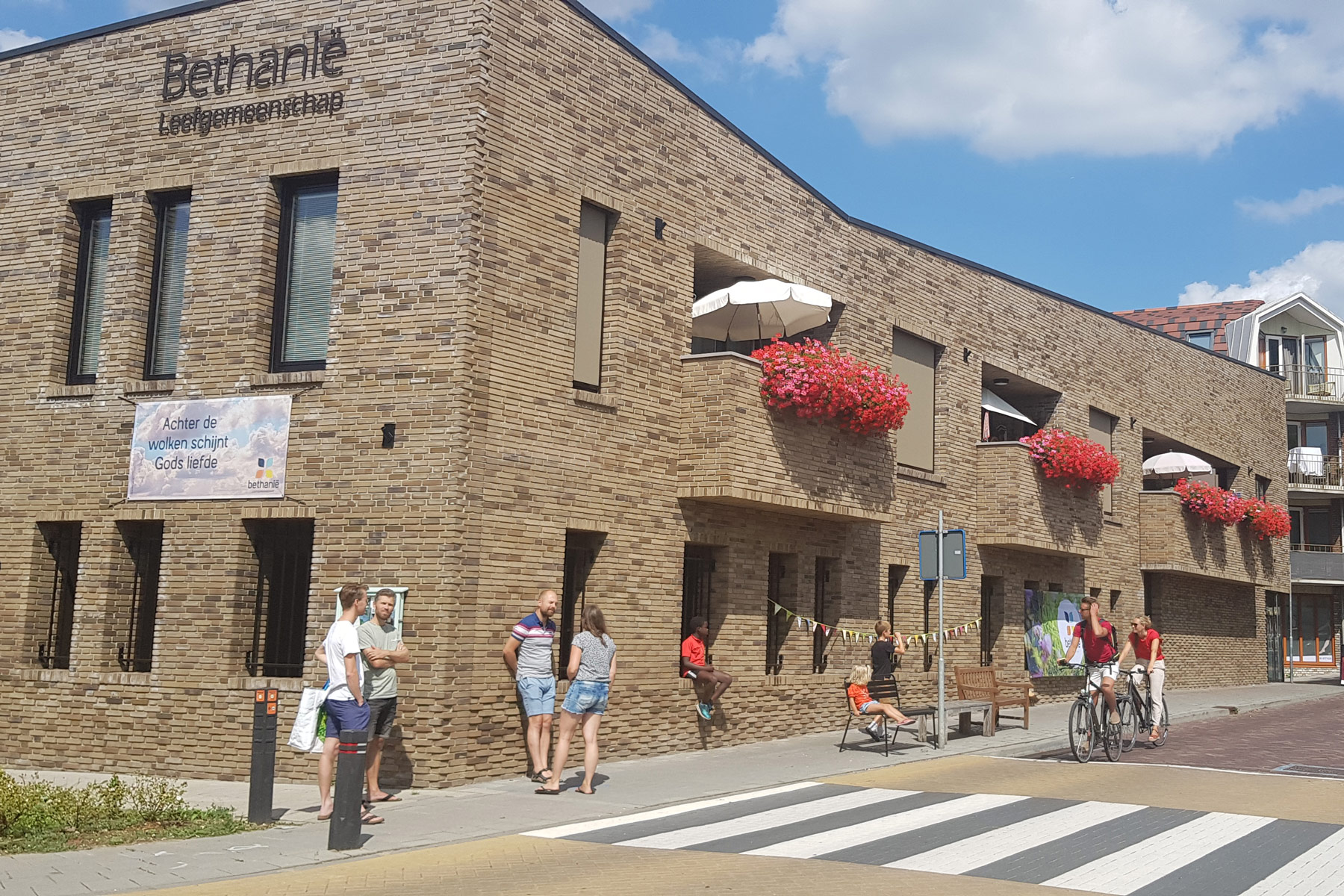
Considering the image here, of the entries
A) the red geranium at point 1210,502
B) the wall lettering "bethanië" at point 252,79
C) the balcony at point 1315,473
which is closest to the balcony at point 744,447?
the wall lettering "bethanië" at point 252,79

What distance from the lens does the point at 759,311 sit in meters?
17.2

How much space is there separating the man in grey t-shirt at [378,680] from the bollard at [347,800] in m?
1.30

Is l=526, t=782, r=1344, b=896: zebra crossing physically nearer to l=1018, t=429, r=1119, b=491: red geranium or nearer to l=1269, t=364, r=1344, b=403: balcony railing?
l=1018, t=429, r=1119, b=491: red geranium

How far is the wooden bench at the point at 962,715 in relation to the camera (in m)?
16.6

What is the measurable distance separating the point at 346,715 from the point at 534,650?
252 centimetres

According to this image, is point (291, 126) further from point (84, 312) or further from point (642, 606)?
point (642, 606)

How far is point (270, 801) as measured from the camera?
406 inches

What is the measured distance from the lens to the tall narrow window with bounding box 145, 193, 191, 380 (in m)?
14.9

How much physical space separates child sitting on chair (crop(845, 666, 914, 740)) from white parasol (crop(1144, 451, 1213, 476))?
56.3ft

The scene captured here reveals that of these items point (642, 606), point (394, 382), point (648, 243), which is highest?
point (648, 243)

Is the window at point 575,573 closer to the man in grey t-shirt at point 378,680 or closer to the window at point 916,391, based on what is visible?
the man in grey t-shirt at point 378,680

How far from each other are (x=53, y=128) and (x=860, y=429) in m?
11.0

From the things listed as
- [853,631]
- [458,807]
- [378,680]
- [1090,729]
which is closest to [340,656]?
[378,680]

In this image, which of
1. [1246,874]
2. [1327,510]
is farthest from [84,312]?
[1327,510]
